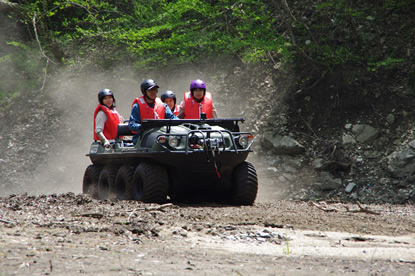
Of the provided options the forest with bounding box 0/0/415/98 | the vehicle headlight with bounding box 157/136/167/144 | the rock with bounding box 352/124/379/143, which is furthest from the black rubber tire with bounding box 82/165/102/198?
the rock with bounding box 352/124/379/143

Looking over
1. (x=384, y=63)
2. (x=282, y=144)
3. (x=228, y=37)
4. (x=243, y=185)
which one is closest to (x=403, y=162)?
(x=384, y=63)

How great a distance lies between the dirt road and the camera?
4.79 m

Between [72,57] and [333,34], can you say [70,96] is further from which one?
[333,34]

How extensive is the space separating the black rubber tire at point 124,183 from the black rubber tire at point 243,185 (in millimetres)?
1862

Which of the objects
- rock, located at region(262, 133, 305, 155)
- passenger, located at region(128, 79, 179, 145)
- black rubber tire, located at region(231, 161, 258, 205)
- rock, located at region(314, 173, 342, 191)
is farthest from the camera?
rock, located at region(262, 133, 305, 155)

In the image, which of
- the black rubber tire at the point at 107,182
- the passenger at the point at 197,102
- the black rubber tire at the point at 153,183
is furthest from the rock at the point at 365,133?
the black rubber tire at the point at 153,183

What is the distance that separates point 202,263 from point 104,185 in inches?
288

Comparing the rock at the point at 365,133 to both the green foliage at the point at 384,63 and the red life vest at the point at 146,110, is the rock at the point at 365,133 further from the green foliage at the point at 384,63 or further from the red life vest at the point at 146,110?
the red life vest at the point at 146,110

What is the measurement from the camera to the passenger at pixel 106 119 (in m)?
12.5

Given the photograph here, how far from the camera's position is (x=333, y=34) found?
15.8 metres

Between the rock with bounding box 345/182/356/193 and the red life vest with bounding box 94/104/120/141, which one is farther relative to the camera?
the rock with bounding box 345/182/356/193

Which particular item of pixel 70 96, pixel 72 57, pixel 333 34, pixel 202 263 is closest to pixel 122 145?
pixel 202 263

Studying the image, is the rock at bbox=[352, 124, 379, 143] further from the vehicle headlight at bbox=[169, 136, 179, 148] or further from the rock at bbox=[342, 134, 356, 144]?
the vehicle headlight at bbox=[169, 136, 179, 148]

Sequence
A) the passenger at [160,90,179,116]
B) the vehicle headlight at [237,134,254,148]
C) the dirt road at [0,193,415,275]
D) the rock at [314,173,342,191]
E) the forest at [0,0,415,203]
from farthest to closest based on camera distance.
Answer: the forest at [0,0,415,203] → the rock at [314,173,342,191] → the passenger at [160,90,179,116] → the vehicle headlight at [237,134,254,148] → the dirt road at [0,193,415,275]
